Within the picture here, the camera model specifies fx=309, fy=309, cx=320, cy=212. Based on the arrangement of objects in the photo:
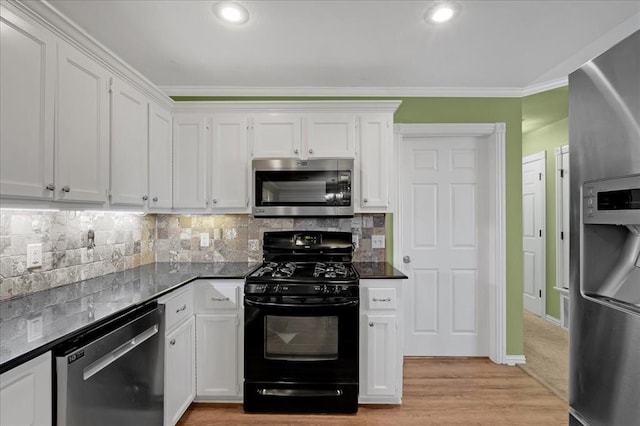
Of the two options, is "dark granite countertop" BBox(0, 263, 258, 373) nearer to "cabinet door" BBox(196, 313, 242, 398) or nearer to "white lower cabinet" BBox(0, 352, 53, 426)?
"white lower cabinet" BBox(0, 352, 53, 426)

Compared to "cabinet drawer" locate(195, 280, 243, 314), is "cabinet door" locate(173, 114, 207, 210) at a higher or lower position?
higher

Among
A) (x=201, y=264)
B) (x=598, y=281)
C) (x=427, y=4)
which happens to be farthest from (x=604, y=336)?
(x=201, y=264)

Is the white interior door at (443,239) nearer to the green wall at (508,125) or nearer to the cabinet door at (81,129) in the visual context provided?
the green wall at (508,125)

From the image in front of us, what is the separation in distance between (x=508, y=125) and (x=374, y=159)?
1430mm

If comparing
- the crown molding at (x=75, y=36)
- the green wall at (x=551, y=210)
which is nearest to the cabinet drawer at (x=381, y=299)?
the crown molding at (x=75, y=36)

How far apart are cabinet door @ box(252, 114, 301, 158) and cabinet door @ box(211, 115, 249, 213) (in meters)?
0.10

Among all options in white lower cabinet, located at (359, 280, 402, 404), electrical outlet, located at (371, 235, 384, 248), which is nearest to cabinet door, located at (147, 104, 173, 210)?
white lower cabinet, located at (359, 280, 402, 404)

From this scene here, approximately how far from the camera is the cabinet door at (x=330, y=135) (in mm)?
2607

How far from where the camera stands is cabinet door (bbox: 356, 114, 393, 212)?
8.53 ft

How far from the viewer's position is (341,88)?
2857mm

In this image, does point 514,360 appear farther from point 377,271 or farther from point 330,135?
point 330,135

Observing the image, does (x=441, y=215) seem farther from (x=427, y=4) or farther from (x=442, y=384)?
(x=427, y=4)

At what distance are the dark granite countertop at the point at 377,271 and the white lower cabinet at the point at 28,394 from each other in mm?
1701

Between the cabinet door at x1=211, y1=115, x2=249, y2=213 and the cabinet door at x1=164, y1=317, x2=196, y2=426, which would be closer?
the cabinet door at x1=164, y1=317, x2=196, y2=426
